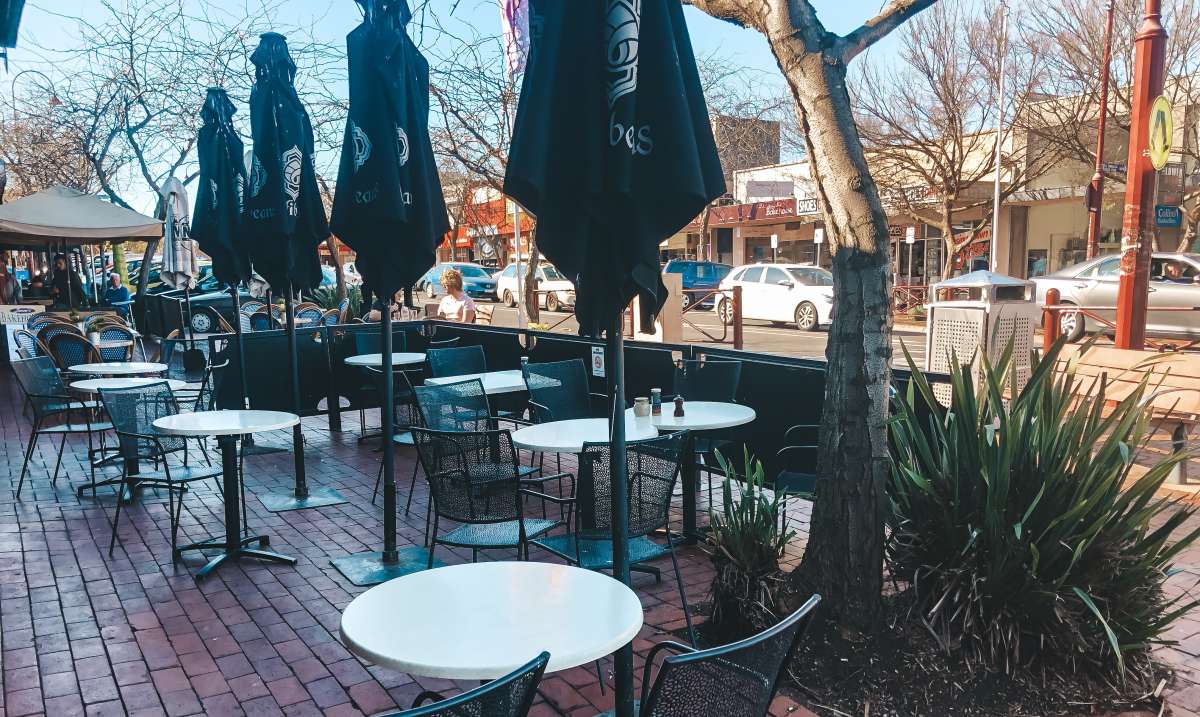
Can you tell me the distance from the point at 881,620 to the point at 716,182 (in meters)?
2.06

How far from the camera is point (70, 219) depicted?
11961 millimetres

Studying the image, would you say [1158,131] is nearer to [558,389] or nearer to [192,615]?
[558,389]

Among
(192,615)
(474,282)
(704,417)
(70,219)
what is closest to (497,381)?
(704,417)

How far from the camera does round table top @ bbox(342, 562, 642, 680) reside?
203cm

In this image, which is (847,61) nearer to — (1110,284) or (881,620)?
(881,620)

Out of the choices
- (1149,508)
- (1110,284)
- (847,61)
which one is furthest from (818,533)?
(1110,284)

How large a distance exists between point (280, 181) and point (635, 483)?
3446mm

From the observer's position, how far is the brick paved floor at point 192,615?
10.9ft

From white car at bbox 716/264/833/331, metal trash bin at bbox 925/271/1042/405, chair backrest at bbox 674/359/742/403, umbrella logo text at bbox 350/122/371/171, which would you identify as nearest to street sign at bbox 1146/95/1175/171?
metal trash bin at bbox 925/271/1042/405

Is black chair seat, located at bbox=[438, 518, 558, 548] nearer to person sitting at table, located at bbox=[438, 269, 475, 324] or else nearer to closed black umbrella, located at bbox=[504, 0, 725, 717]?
closed black umbrella, located at bbox=[504, 0, 725, 717]

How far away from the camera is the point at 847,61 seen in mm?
3486

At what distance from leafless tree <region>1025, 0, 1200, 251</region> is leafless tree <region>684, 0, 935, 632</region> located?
13915mm

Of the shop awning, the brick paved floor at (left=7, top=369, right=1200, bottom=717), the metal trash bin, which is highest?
the shop awning

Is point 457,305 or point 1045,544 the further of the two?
point 457,305
